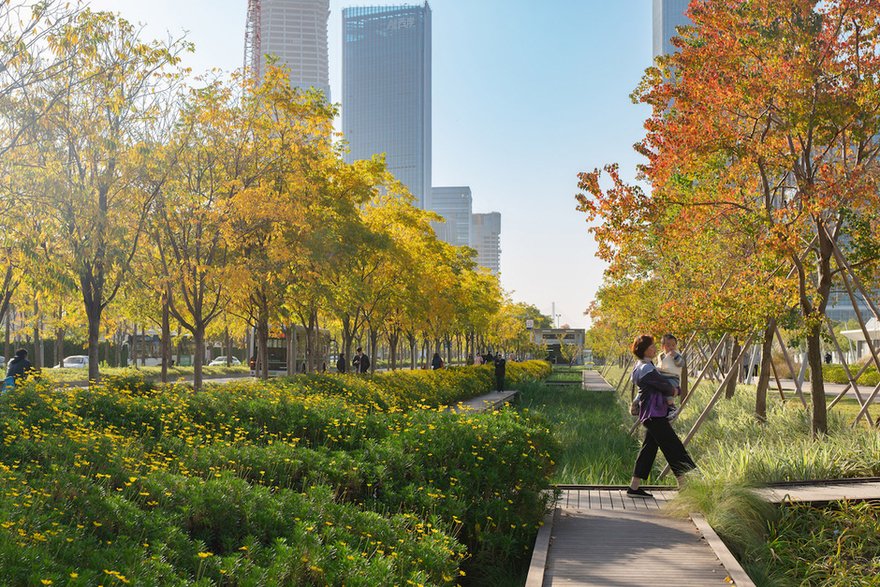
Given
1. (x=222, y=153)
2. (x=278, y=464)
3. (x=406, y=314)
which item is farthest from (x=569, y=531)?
(x=406, y=314)

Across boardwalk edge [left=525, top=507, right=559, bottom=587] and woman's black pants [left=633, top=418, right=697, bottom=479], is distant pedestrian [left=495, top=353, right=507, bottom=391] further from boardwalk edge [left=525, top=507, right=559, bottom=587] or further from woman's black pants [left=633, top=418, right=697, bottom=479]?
boardwalk edge [left=525, top=507, right=559, bottom=587]

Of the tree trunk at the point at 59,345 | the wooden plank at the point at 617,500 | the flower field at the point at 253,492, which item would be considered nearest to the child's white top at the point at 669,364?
the wooden plank at the point at 617,500

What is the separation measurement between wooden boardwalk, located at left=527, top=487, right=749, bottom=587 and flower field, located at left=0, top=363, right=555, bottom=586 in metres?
0.48

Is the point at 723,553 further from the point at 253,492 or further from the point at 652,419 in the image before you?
the point at 253,492

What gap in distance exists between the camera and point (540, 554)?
257 inches

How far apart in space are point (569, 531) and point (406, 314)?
72.8 feet

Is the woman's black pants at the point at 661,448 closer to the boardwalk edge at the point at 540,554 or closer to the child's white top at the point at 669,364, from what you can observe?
the child's white top at the point at 669,364

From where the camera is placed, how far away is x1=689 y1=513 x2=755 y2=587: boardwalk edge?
5.82 m

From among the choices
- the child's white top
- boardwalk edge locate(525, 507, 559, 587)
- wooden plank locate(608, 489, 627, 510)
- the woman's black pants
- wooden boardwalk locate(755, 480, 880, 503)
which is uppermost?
the child's white top

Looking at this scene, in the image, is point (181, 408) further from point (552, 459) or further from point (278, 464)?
point (552, 459)

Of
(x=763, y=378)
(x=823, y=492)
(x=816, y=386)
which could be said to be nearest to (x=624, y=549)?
(x=823, y=492)

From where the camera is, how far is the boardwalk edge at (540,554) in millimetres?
5887

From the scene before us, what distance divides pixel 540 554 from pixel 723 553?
1.43 meters

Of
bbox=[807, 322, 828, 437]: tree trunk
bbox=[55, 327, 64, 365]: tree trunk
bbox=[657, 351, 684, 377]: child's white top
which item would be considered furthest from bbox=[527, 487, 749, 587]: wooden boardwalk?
bbox=[55, 327, 64, 365]: tree trunk
